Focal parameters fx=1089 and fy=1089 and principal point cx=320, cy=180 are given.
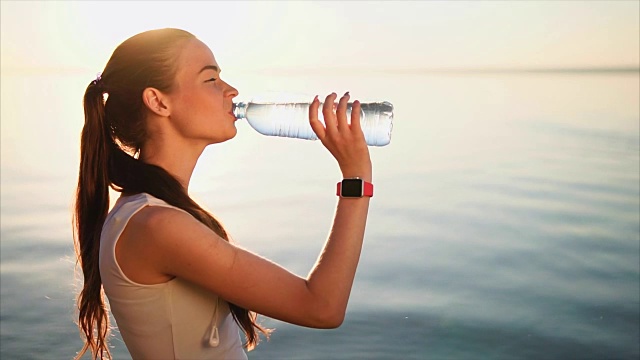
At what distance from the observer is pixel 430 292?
4727 mm

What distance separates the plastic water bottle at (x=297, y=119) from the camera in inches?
83.3

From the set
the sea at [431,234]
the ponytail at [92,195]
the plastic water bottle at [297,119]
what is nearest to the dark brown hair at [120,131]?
the ponytail at [92,195]

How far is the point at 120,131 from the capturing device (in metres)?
1.93

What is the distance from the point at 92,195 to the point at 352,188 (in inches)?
19.8

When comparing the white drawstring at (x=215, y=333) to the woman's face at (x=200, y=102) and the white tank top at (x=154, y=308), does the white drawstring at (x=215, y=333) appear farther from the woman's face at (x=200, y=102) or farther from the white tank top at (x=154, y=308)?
the woman's face at (x=200, y=102)

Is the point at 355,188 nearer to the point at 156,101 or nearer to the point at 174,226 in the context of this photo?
the point at 174,226

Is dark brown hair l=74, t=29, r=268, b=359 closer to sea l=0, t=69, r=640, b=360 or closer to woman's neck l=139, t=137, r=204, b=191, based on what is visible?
woman's neck l=139, t=137, r=204, b=191

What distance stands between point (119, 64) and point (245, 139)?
28.5 feet

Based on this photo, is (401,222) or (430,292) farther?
(401,222)

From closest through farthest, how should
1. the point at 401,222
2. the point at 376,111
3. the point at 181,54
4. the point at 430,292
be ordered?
the point at 181,54, the point at 376,111, the point at 430,292, the point at 401,222

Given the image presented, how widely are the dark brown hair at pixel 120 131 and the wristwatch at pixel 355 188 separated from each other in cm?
26

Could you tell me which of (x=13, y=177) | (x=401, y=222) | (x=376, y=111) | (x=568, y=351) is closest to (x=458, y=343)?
(x=568, y=351)

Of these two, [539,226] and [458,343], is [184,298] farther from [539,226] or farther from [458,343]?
[539,226]

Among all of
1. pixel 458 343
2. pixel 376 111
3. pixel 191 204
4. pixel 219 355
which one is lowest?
pixel 458 343
